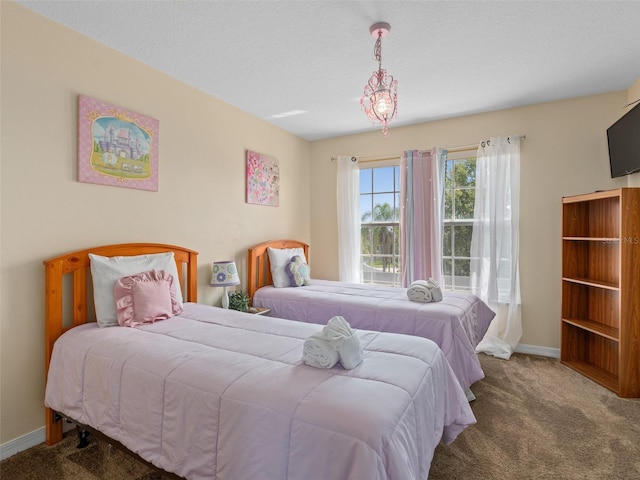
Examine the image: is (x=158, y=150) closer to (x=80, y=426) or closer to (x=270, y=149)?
(x=270, y=149)

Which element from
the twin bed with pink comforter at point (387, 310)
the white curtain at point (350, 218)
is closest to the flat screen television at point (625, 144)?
the twin bed with pink comforter at point (387, 310)

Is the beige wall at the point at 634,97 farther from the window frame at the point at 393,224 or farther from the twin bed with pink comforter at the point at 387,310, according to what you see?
the window frame at the point at 393,224

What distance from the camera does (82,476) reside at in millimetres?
1722

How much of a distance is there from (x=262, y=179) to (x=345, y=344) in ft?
9.00

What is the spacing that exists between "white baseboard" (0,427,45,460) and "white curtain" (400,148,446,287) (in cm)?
338

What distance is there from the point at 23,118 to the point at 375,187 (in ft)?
11.3

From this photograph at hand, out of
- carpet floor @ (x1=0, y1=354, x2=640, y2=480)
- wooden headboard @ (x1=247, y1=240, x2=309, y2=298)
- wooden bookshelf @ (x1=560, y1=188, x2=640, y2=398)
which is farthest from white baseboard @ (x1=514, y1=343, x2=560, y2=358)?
wooden headboard @ (x1=247, y1=240, x2=309, y2=298)

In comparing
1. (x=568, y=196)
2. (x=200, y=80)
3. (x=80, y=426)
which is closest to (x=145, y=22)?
(x=200, y=80)

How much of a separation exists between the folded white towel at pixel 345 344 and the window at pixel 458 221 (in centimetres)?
271

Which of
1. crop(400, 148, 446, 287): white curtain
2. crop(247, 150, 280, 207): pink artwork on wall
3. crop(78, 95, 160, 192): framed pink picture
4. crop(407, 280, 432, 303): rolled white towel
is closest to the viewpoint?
crop(78, 95, 160, 192): framed pink picture

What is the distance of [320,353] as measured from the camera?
1477mm

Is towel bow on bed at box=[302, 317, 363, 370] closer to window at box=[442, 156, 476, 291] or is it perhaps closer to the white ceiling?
the white ceiling

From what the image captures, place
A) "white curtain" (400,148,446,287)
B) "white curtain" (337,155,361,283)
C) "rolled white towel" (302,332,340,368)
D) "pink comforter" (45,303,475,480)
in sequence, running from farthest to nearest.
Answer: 1. "white curtain" (337,155,361,283)
2. "white curtain" (400,148,446,287)
3. "rolled white towel" (302,332,340,368)
4. "pink comforter" (45,303,475,480)

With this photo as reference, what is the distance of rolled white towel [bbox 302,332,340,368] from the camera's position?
4.80ft
